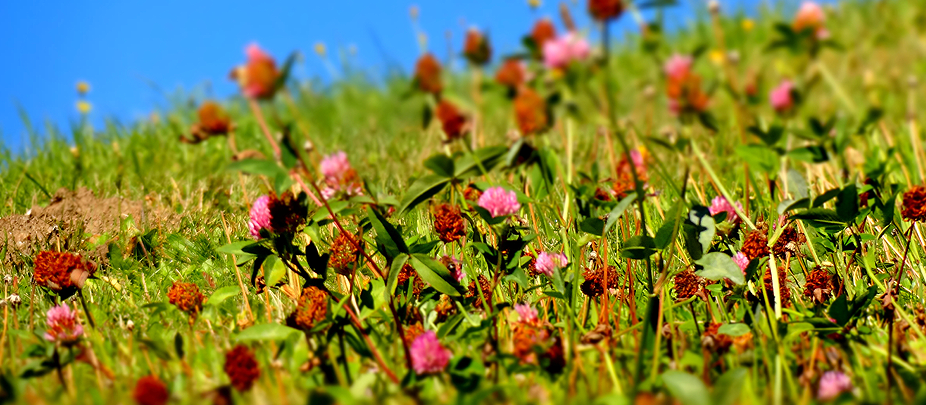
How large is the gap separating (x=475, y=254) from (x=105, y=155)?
223cm

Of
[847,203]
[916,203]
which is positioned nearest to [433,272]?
[847,203]

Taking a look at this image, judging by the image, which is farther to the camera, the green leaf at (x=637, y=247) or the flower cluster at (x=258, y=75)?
the green leaf at (x=637, y=247)

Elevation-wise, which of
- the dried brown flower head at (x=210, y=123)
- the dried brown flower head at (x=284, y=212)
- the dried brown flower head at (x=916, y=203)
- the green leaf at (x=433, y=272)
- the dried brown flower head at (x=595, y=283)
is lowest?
the dried brown flower head at (x=916, y=203)

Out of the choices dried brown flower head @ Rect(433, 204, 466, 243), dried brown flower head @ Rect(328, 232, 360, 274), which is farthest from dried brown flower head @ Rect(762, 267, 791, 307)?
dried brown flower head @ Rect(328, 232, 360, 274)

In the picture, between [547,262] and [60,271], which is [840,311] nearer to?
[547,262]

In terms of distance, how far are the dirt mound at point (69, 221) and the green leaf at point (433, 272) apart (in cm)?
128

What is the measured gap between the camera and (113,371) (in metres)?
1.70

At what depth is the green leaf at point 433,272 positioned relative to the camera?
1.80 meters

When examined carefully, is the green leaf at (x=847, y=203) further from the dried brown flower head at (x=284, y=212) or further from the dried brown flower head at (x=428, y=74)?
the dried brown flower head at (x=284, y=212)

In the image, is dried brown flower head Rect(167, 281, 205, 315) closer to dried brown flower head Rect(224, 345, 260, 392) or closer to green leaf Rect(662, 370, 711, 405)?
dried brown flower head Rect(224, 345, 260, 392)

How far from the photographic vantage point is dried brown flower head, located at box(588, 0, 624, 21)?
1386 mm

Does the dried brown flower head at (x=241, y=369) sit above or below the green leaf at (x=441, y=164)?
below

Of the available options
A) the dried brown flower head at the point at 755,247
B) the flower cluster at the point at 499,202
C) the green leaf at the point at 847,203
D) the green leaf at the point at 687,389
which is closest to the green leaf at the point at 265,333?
the flower cluster at the point at 499,202

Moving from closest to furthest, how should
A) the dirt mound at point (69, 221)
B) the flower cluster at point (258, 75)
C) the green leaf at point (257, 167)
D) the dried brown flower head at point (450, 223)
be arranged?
1. the flower cluster at point (258, 75)
2. the green leaf at point (257, 167)
3. the dried brown flower head at point (450, 223)
4. the dirt mound at point (69, 221)
